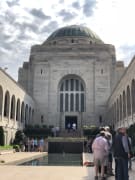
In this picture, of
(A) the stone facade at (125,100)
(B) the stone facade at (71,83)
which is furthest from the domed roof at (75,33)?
(A) the stone facade at (125,100)

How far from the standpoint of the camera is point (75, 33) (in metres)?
53.5

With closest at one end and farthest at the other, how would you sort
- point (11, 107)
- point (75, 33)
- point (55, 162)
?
point (55, 162) → point (11, 107) → point (75, 33)

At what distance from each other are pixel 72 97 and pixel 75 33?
12.7 metres

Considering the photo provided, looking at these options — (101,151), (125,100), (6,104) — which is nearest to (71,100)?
(6,104)

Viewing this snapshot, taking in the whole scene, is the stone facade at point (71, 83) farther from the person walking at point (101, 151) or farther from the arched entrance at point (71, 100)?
the person walking at point (101, 151)

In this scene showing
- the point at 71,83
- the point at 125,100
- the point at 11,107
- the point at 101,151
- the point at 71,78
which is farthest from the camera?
the point at 71,78

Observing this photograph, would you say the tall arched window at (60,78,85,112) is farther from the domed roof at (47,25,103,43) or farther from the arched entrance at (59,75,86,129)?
the domed roof at (47,25,103,43)

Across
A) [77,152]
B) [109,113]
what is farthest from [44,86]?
[77,152]

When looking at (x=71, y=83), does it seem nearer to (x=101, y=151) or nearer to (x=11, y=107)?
Result: (x=11, y=107)

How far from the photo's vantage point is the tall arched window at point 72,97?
45619mm

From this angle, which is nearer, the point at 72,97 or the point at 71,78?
the point at 72,97

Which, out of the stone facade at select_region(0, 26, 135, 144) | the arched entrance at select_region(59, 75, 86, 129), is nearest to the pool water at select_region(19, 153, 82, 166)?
the stone facade at select_region(0, 26, 135, 144)

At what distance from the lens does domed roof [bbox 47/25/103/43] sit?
53.3 m

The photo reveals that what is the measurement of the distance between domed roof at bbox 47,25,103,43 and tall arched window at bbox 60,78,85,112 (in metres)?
9.94
